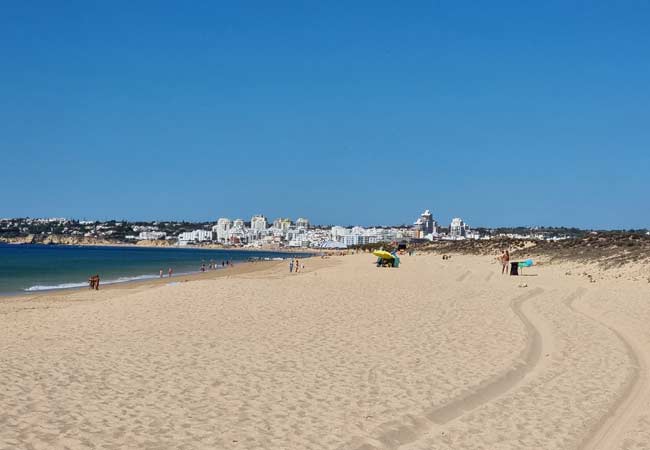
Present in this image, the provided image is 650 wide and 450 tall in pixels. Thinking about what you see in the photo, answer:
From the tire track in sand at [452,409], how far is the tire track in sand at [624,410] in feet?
4.75

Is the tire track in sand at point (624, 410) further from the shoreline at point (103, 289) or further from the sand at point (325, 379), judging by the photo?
the shoreline at point (103, 289)

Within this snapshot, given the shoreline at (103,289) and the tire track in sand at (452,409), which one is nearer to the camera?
the tire track in sand at (452,409)

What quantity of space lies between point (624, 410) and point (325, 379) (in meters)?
4.05

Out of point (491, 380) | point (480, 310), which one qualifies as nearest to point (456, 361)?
point (491, 380)

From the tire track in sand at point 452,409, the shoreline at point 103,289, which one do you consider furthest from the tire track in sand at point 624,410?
the shoreline at point 103,289

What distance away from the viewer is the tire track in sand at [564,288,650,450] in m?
6.89

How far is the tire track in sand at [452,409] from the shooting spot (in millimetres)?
6715

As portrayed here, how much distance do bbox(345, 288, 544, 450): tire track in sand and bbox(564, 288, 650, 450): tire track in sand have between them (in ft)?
4.75

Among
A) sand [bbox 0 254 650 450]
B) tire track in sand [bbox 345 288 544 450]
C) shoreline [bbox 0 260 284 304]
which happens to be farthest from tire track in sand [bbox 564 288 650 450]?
shoreline [bbox 0 260 284 304]

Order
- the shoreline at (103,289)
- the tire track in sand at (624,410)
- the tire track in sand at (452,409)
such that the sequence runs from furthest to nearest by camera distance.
A: the shoreline at (103,289) → the tire track in sand at (624,410) → the tire track in sand at (452,409)

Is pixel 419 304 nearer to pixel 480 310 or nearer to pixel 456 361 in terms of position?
pixel 480 310

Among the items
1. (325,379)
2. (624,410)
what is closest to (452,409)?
(325,379)

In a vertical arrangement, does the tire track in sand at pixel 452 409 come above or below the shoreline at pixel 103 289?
above

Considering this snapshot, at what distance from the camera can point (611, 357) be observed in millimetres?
11312
